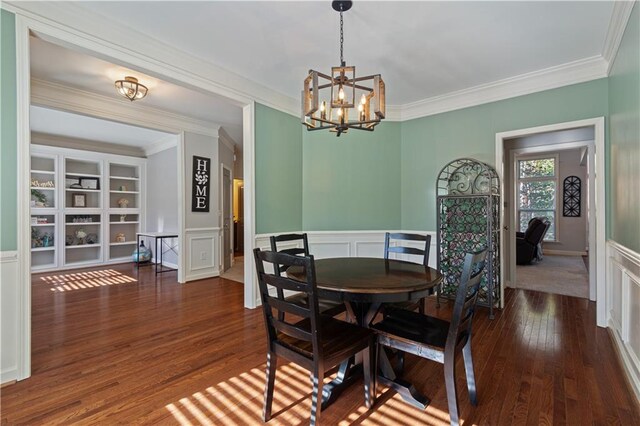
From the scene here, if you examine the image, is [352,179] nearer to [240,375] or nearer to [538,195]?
[240,375]

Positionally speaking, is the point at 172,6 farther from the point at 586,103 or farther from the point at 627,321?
the point at 627,321

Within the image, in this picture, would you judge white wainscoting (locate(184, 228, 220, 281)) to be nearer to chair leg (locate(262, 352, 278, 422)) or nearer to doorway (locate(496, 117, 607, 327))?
A: chair leg (locate(262, 352, 278, 422))

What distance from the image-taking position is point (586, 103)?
3145 millimetres

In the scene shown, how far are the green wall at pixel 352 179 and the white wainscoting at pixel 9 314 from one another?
2.89 meters

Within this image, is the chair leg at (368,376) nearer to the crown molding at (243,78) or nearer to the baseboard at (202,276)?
the crown molding at (243,78)

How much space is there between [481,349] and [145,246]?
665 cm

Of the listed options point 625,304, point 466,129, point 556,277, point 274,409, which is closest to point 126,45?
point 274,409

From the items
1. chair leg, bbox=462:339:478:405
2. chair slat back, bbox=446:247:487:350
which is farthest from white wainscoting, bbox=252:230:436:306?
chair slat back, bbox=446:247:487:350

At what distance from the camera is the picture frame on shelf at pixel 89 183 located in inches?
252

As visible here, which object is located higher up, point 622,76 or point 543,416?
point 622,76

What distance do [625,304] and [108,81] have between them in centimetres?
543

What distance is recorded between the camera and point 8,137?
2004mm

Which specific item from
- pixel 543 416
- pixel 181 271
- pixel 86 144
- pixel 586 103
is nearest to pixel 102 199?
pixel 86 144

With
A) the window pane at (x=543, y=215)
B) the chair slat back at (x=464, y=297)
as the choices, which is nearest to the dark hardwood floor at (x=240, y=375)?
the chair slat back at (x=464, y=297)
